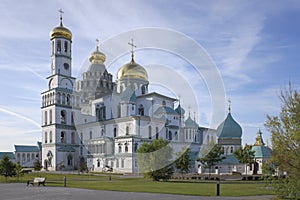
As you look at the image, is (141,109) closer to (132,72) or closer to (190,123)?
(132,72)

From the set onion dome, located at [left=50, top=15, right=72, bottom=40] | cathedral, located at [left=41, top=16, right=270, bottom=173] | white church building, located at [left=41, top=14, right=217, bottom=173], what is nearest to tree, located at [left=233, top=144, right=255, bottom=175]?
cathedral, located at [left=41, top=16, right=270, bottom=173]

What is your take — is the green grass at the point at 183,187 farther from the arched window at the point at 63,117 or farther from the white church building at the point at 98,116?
the arched window at the point at 63,117

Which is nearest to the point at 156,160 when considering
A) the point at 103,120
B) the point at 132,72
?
the point at 103,120

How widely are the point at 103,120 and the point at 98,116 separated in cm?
342

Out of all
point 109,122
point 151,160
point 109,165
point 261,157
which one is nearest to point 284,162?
point 151,160

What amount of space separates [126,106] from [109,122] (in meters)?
6.15

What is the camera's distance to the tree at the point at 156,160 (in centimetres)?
4044

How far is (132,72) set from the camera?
273ft

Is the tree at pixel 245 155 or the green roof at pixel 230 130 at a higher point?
the green roof at pixel 230 130

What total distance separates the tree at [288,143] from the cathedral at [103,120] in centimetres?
5229

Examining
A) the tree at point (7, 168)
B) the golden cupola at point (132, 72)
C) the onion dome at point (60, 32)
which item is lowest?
the tree at point (7, 168)

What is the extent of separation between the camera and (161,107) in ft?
251

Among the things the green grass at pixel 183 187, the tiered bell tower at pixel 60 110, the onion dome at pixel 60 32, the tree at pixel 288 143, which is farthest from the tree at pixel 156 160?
the onion dome at pixel 60 32

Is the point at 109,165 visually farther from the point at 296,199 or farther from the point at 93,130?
the point at 296,199
